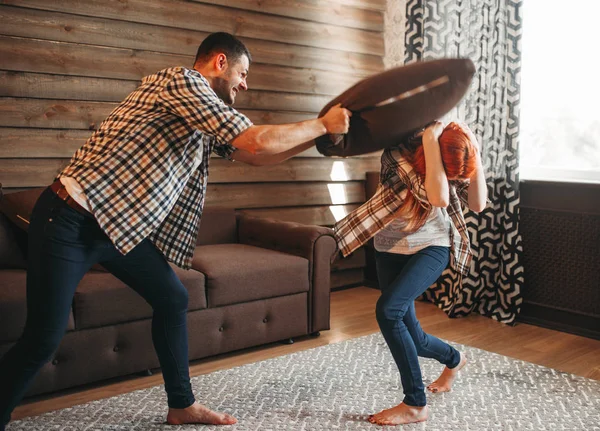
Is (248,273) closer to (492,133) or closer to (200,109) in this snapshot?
(200,109)

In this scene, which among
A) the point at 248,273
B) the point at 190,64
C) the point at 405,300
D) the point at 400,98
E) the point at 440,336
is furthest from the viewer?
the point at 190,64

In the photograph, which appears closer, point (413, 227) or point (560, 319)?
point (413, 227)

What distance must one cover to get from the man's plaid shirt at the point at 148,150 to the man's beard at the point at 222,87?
0.14m

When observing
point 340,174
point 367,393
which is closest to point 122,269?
point 367,393

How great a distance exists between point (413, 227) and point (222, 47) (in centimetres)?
93

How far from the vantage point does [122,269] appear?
2.06 metres

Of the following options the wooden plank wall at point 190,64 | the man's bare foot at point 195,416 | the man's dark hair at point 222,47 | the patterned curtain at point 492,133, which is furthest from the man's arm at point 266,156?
the patterned curtain at point 492,133

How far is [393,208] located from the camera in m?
2.26

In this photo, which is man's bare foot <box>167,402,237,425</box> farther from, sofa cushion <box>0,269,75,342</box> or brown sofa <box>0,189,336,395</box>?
sofa cushion <box>0,269,75,342</box>

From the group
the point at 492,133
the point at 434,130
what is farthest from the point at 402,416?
the point at 492,133

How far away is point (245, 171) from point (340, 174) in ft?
2.82

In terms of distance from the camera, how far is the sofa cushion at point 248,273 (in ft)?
9.93

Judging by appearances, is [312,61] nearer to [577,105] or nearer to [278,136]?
[577,105]

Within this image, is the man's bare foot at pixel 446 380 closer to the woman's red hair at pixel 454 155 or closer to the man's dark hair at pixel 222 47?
the woman's red hair at pixel 454 155
